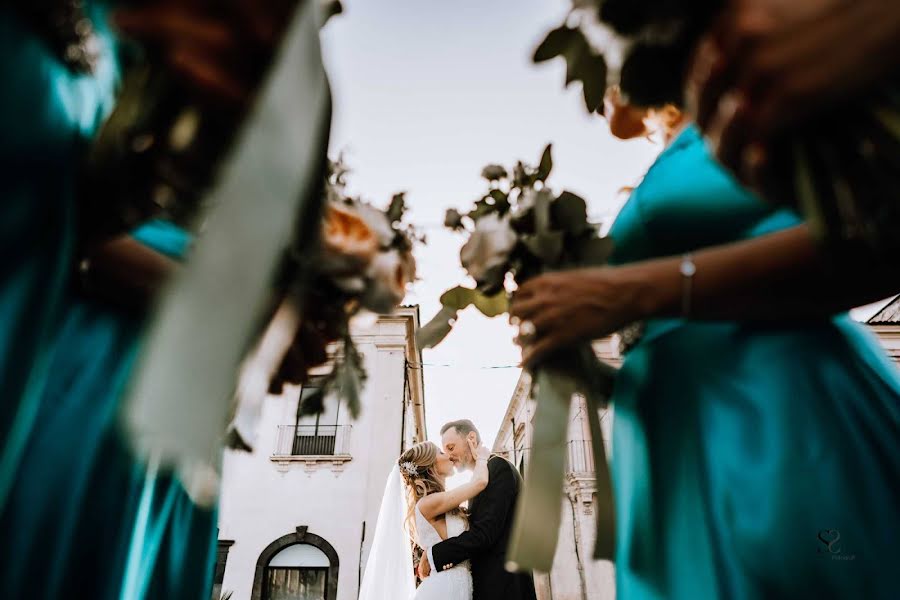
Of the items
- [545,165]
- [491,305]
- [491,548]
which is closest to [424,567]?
[491,548]

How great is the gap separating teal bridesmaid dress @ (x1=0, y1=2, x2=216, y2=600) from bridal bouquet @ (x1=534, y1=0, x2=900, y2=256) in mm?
719

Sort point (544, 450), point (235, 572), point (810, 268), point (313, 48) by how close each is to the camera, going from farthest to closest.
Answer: point (235, 572) → point (544, 450) → point (810, 268) → point (313, 48)

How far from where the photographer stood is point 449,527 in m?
5.13

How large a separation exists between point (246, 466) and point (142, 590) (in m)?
14.9

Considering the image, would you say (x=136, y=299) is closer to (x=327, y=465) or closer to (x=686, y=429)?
(x=686, y=429)

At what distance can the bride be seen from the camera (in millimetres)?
4531

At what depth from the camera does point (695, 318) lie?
101cm

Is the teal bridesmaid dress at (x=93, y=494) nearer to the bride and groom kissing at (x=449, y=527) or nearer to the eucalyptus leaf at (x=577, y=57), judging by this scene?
the eucalyptus leaf at (x=577, y=57)

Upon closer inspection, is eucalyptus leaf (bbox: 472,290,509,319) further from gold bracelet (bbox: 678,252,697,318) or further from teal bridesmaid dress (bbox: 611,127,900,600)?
gold bracelet (bbox: 678,252,697,318)

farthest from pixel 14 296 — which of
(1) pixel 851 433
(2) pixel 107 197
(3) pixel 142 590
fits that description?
(1) pixel 851 433

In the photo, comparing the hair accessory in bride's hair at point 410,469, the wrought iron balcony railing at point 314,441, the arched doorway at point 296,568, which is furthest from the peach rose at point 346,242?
the arched doorway at point 296,568

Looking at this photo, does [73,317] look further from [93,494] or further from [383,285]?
[383,285]

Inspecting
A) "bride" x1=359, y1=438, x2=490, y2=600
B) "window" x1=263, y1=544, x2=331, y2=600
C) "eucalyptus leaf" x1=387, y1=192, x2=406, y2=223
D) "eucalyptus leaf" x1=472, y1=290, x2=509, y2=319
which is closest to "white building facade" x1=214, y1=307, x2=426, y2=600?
"window" x1=263, y1=544, x2=331, y2=600

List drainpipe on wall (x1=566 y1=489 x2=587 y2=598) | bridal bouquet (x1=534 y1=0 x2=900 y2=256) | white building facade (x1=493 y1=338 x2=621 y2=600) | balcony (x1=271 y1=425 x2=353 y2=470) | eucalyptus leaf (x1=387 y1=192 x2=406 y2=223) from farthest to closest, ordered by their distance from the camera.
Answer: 1. drainpipe on wall (x1=566 y1=489 x2=587 y2=598)
2. white building facade (x1=493 y1=338 x2=621 y2=600)
3. balcony (x1=271 y1=425 x2=353 y2=470)
4. eucalyptus leaf (x1=387 y1=192 x2=406 y2=223)
5. bridal bouquet (x1=534 y1=0 x2=900 y2=256)
